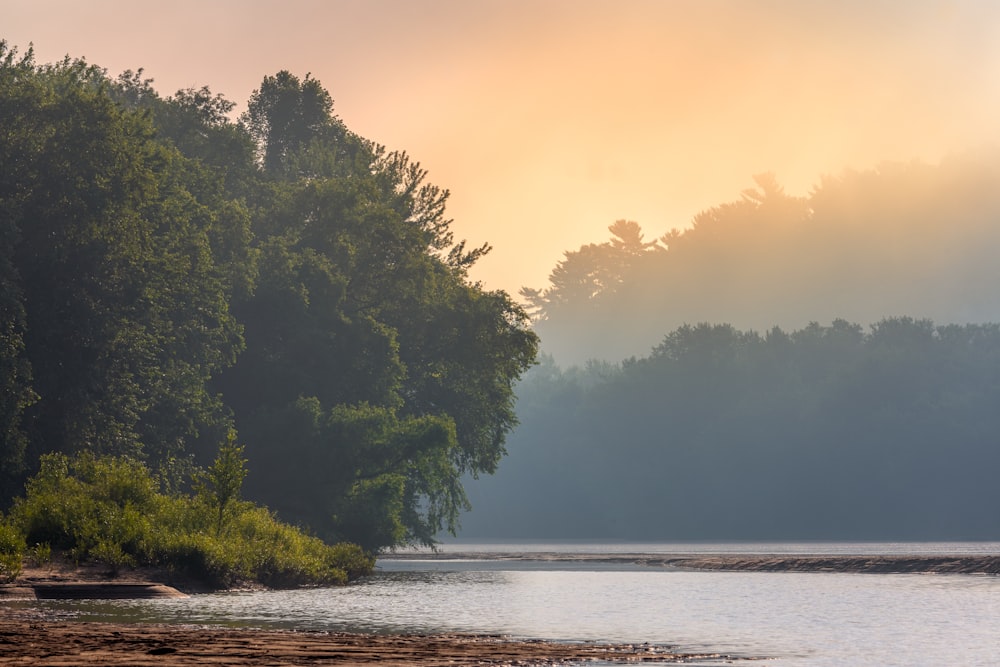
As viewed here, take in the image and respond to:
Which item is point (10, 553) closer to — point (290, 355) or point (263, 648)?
point (263, 648)

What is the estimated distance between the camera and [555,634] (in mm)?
31516

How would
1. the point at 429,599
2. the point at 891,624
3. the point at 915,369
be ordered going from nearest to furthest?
the point at 891,624
the point at 429,599
the point at 915,369

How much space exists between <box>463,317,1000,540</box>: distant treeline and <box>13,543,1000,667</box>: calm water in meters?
90.0

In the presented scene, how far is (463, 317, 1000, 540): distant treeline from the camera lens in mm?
147125

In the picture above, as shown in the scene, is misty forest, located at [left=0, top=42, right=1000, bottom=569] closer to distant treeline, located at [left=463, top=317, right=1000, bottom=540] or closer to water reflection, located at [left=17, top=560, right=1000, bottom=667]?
distant treeline, located at [left=463, top=317, right=1000, bottom=540]

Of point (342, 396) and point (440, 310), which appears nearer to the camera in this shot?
point (342, 396)

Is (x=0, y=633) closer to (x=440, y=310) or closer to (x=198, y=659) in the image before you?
(x=198, y=659)

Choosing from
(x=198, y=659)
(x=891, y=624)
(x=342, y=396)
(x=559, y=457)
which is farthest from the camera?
(x=559, y=457)

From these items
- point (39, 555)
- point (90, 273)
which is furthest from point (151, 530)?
point (90, 273)

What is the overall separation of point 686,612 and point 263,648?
18080mm

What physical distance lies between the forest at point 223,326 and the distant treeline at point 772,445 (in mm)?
66062

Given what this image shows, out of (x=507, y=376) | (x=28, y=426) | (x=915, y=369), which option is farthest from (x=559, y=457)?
(x=28, y=426)

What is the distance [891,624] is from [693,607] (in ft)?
25.1

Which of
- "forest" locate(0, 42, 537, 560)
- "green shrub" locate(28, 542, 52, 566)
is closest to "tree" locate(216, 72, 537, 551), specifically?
"forest" locate(0, 42, 537, 560)
